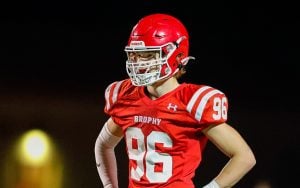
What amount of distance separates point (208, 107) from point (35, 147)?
1901 millimetres

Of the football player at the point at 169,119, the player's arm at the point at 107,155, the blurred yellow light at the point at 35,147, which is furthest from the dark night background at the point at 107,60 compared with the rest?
the football player at the point at 169,119

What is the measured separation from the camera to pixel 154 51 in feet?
4.62

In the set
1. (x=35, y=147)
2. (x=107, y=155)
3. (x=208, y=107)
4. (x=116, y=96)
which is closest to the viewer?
(x=208, y=107)

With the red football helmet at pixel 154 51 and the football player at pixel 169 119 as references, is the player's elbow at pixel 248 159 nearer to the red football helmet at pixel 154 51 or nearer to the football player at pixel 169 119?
the football player at pixel 169 119

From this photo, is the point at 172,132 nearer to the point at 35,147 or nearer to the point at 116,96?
the point at 116,96

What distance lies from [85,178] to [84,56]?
26.0 inches

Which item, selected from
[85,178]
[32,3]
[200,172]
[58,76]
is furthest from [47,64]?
[200,172]

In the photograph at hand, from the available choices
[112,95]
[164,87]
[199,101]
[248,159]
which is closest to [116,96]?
[112,95]

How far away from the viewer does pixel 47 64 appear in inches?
125

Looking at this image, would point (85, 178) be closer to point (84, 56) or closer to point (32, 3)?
point (84, 56)

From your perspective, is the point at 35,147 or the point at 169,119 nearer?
the point at 169,119

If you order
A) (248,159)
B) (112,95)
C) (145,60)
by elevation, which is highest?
(145,60)

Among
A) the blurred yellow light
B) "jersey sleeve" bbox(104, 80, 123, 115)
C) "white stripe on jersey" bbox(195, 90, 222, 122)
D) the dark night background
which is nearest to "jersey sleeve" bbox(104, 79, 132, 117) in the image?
"jersey sleeve" bbox(104, 80, 123, 115)

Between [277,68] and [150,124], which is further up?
[150,124]
